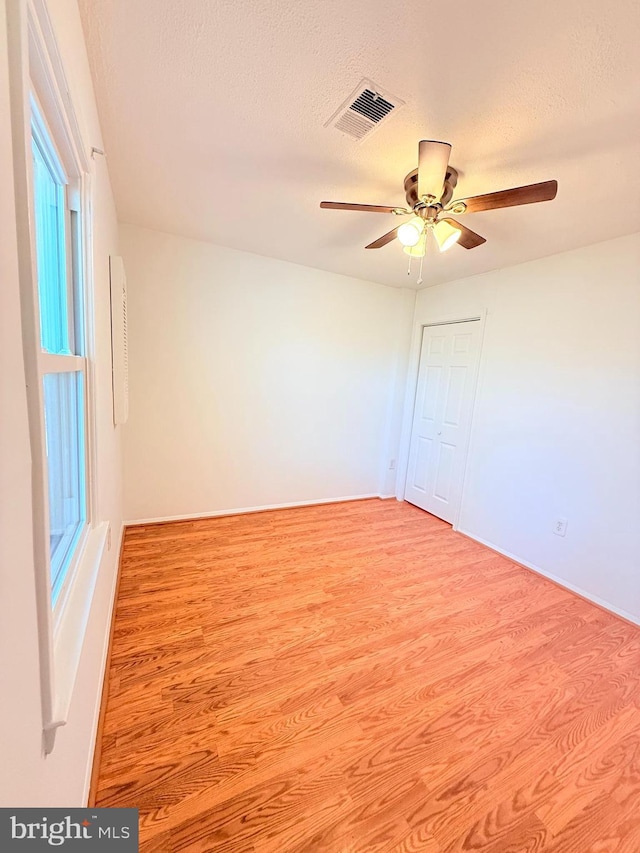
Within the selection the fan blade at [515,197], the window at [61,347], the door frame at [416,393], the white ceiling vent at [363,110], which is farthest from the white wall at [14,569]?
the door frame at [416,393]

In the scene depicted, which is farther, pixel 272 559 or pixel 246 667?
pixel 272 559

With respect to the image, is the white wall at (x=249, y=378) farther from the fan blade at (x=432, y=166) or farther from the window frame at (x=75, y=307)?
the fan blade at (x=432, y=166)

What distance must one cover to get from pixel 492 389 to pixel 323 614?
237 centimetres

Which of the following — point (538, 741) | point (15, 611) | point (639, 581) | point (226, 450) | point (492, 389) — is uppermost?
point (492, 389)

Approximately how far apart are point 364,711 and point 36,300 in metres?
1.82

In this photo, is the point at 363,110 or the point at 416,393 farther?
the point at 416,393

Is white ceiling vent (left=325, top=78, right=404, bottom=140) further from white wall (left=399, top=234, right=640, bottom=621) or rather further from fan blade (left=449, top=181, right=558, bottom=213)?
white wall (left=399, top=234, right=640, bottom=621)

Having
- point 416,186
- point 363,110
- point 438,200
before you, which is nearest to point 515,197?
point 438,200

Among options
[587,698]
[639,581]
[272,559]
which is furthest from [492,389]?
[272,559]

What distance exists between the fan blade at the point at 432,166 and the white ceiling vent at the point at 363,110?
196mm

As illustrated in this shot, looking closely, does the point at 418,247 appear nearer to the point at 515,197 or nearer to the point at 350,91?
the point at 515,197

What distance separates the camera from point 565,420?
250cm

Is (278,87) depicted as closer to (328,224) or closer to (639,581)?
(328,224)

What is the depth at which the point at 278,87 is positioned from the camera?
125 cm
